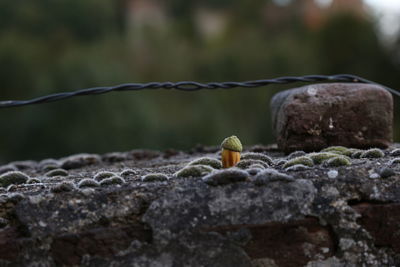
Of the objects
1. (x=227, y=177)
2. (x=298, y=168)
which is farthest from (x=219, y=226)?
(x=298, y=168)

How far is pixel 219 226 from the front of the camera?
132 cm

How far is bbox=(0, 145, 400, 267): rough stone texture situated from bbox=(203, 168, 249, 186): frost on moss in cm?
1

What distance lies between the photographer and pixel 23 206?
136 cm

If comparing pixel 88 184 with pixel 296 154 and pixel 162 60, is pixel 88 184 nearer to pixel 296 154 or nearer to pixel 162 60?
pixel 296 154

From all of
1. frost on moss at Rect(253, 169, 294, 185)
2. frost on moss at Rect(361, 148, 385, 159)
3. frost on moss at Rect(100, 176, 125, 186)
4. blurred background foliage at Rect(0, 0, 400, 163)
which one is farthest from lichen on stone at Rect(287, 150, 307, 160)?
blurred background foliage at Rect(0, 0, 400, 163)

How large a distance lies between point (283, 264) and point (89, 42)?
41.2ft

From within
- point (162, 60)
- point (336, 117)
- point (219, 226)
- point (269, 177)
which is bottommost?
point (219, 226)

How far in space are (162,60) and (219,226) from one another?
1268cm

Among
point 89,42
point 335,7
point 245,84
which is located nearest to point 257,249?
point 245,84

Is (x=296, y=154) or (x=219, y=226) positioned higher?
(x=296, y=154)

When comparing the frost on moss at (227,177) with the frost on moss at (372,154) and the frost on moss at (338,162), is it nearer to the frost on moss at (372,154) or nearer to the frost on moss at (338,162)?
the frost on moss at (338,162)

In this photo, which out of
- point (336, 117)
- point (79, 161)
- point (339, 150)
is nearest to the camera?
point (339, 150)

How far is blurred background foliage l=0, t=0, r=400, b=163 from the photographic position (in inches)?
418

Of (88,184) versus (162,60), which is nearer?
(88,184)
